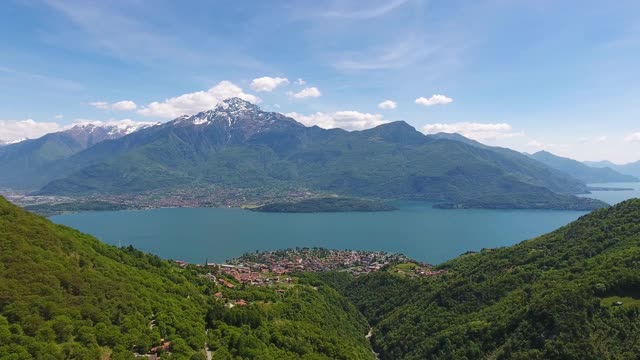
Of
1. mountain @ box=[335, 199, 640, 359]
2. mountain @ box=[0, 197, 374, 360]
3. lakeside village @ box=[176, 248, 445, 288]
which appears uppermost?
mountain @ box=[0, 197, 374, 360]

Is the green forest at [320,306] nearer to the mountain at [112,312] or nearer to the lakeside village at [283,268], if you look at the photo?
the mountain at [112,312]

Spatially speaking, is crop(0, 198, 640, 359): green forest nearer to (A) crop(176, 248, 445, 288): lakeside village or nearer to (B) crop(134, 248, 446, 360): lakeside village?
(B) crop(134, 248, 446, 360): lakeside village

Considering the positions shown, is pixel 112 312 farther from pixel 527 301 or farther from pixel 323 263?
pixel 323 263

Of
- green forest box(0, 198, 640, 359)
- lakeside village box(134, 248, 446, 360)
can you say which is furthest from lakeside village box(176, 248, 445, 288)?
green forest box(0, 198, 640, 359)

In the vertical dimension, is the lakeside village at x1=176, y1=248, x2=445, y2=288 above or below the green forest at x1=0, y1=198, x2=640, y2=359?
below

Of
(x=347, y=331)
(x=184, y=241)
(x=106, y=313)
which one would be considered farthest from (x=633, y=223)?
(x=184, y=241)

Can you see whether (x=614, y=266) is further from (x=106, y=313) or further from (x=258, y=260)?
(x=258, y=260)

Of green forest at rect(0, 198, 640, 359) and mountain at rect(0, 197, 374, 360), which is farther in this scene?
green forest at rect(0, 198, 640, 359)
